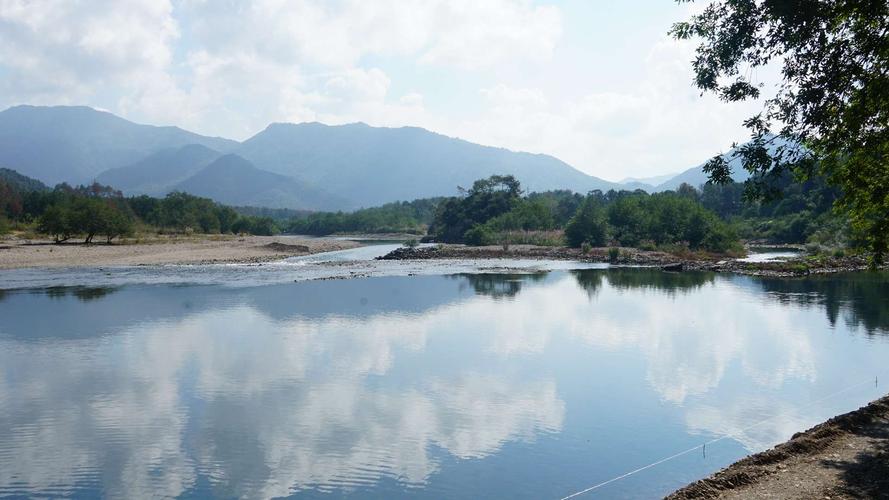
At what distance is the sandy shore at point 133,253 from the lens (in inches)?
2689

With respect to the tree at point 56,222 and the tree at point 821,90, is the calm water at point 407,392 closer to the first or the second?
the tree at point 821,90

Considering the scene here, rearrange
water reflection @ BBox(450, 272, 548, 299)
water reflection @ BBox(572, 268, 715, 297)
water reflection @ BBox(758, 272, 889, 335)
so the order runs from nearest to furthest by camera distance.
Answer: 1. water reflection @ BBox(758, 272, 889, 335)
2. water reflection @ BBox(450, 272, 548, 299)
3. water reflection @ BBox(572, 268, 715, 297)

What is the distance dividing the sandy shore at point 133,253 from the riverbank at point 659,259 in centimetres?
1933

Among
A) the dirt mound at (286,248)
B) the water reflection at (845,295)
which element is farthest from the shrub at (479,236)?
the water reflection at (845,295)

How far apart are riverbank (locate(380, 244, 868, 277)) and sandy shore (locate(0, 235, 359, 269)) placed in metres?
19.3

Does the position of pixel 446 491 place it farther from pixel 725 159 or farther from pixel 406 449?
pixel 725 159

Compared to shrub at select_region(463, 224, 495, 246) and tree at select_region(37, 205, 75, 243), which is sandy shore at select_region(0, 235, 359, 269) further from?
shrub at select_region(463, 224, 495, 246)

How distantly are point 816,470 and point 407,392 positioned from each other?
1131 cm

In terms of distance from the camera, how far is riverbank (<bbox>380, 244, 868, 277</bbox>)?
197ft

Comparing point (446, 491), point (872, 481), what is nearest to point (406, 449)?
point (446, 491)

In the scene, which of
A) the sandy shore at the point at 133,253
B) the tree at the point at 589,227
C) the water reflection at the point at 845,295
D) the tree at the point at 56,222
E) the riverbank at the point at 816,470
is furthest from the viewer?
the tree at the point at 589,227

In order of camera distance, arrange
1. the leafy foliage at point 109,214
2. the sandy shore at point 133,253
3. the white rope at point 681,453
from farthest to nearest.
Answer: the leafy foliage at point 109,214, the sandy shore at point 133,253, the white rope at point 681,453

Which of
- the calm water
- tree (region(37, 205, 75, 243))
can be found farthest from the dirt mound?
Answer: the calm water

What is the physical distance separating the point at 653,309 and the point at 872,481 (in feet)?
92.4
